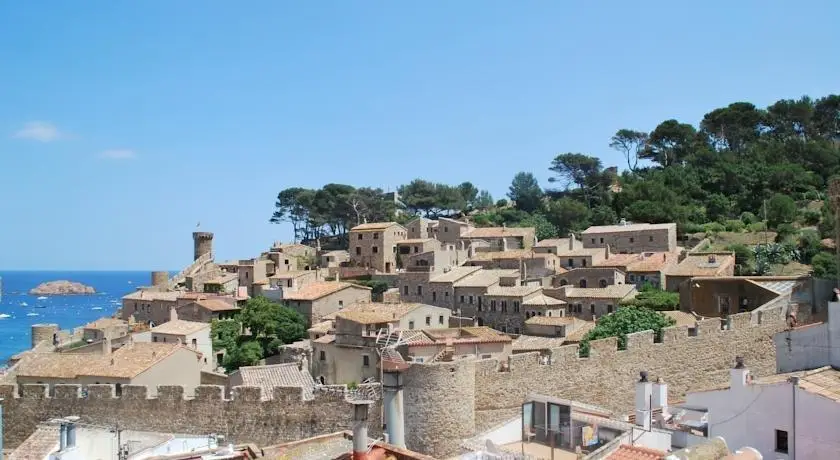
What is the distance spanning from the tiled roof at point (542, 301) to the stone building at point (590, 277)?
12.5ft

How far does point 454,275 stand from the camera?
40938 millimetres

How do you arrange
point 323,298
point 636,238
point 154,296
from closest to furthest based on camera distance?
point 323,298, point 636,238, point 154,296

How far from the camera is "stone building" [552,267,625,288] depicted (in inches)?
1483

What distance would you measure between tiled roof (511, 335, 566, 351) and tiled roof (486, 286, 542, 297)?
14.4 ft

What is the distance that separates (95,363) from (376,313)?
10.8m

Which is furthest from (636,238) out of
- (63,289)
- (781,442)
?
(63,289)

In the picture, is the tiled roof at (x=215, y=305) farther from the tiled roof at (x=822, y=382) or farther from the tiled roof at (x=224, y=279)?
the tiled roof at (x=822, y=382)

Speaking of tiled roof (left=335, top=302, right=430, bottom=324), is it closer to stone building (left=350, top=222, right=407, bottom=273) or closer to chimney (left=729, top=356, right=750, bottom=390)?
chimney (left=729, top=356, right=750, bottom=390)

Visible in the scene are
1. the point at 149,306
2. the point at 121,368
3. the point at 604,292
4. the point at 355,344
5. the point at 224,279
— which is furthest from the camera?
the point at 224,279

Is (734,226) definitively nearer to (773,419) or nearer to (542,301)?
(542,301)

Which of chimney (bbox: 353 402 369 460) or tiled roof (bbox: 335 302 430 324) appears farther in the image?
tiled roof (bbox: 335 302 430 324)

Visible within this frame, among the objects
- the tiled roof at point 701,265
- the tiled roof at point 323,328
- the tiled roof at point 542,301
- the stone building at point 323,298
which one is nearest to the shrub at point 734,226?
the tiled roof at point 701,265

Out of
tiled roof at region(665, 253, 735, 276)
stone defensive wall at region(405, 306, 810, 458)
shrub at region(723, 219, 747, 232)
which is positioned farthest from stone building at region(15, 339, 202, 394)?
shrub at region(723, 219, 747, 232)

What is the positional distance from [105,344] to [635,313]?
22112 millimetres
